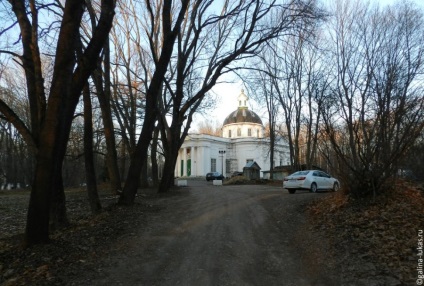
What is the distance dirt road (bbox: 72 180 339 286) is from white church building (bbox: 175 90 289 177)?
206 ft

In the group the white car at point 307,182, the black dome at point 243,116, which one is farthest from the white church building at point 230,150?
the white car at point 307,182

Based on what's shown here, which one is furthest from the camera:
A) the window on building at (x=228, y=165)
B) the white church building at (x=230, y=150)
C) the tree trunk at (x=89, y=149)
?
the window on building at (x=228, y=165)

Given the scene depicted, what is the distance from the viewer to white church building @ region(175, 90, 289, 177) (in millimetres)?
76625

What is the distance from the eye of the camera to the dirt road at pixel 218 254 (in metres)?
6.36

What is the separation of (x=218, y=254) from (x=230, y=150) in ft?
248

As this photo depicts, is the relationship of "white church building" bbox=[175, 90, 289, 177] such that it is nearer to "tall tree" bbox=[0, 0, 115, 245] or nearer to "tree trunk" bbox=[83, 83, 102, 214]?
"tree trunk" bbox=[83, 83, 102, 214]

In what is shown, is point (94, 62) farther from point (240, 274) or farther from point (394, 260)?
point (394, 260)

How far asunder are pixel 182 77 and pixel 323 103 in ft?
33.4

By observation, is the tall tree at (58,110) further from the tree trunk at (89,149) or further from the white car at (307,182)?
the white car at (307,182)

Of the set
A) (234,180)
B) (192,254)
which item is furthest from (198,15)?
(234,180)

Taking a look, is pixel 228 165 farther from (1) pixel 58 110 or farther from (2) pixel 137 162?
(1) pixel 58 110

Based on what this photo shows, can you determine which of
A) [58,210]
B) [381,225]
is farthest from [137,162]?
[381,225]

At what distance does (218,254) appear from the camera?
7.75 meters

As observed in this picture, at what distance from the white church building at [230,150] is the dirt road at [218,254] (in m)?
62.7
